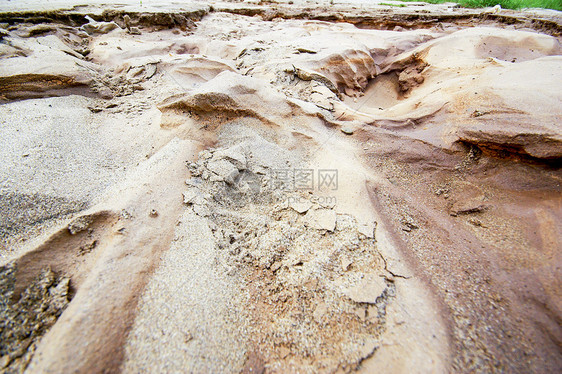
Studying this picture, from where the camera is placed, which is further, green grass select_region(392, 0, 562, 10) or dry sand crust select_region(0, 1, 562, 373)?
green grass select_region(392, 0, 562, 10)

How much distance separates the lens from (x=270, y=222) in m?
1.44

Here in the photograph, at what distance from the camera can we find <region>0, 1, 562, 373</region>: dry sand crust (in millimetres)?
937

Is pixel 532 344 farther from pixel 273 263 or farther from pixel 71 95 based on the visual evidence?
pixel 71 95

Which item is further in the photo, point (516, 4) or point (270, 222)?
point (516, 4)

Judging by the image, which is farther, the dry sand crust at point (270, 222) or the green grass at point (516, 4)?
the green grass at point (516, 4)

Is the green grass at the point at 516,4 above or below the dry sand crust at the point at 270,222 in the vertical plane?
above

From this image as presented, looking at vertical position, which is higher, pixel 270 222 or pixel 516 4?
pixel 516 4

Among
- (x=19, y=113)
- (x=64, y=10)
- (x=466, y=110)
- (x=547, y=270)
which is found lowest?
(x=547, y=270)

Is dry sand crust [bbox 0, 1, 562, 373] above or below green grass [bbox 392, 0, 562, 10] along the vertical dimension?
below

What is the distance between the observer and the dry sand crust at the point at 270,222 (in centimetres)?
94

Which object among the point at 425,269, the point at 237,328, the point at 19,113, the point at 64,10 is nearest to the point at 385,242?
the point at 425,269

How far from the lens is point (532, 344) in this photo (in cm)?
94

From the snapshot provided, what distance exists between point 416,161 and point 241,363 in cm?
187

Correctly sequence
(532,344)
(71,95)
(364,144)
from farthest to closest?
(71,95), (364,144), (532,344)
